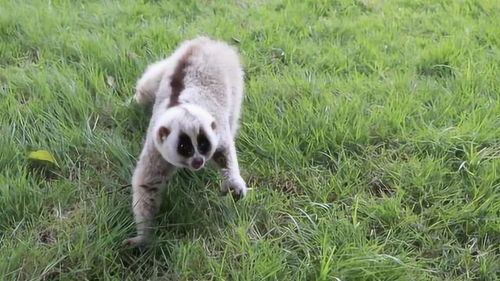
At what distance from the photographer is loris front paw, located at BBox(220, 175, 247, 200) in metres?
3.45

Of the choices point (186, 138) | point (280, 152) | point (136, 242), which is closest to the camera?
point (136, 242)

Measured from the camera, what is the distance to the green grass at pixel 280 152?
3099 millimetres

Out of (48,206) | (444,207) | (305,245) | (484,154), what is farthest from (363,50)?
(48,206)

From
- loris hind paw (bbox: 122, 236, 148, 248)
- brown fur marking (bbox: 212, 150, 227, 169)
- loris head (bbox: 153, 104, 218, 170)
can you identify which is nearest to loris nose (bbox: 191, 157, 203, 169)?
loris head (bbox: 153, 104, 218, 170)

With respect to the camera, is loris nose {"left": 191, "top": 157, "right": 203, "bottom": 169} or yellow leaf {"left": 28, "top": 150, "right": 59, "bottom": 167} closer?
loris nose {"left": 191, "top": 157, "right": 203, "bottom": 169}

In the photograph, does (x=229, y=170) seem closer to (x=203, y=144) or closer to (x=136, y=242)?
(x=203, y=144)

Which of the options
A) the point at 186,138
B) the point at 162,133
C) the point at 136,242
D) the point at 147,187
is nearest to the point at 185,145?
the point at 186,138

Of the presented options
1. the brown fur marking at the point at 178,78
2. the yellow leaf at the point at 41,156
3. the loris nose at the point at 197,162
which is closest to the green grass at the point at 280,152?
the yellow leaf at the point at 41,156

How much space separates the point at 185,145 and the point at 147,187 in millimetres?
328

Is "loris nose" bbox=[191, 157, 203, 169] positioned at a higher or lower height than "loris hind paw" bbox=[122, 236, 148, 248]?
higher

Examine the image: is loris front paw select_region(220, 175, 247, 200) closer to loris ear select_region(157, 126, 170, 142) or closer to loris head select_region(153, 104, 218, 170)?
loris head select_region(153, 104, 218, 170)

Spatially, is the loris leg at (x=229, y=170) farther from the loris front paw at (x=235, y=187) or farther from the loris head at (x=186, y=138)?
the loris head at (x=186, y=138)

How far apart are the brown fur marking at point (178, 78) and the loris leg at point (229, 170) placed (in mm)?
397

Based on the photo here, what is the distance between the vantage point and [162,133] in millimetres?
3330
